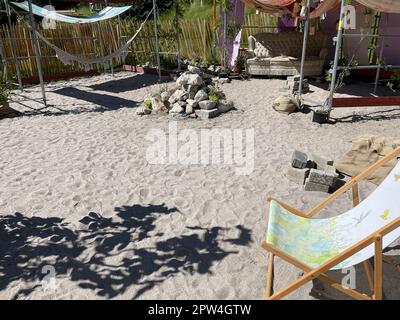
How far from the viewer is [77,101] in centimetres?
802

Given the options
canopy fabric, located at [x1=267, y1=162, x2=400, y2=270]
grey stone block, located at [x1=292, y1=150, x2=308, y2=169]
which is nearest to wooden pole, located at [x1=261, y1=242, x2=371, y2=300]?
canopy fabric, located at [x1=267, y1=162, x2=400, y2=270]

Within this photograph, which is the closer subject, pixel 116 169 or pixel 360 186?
pixel 360 186

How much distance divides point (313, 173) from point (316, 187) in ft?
0.54

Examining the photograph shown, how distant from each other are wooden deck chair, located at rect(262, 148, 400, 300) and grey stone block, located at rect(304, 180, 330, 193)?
1.07 metres

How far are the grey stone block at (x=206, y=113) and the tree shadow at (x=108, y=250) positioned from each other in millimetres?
3290

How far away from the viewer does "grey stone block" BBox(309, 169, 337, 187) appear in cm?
368

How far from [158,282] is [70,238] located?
3.37ft

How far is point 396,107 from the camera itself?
6785 millimetres

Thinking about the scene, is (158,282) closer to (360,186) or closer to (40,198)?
(40,198)

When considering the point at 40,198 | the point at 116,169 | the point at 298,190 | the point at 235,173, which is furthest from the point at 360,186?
the point at 40,198

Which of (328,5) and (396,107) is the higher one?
(328,5)

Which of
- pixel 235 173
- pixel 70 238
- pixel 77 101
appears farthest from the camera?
pixel 77 101
